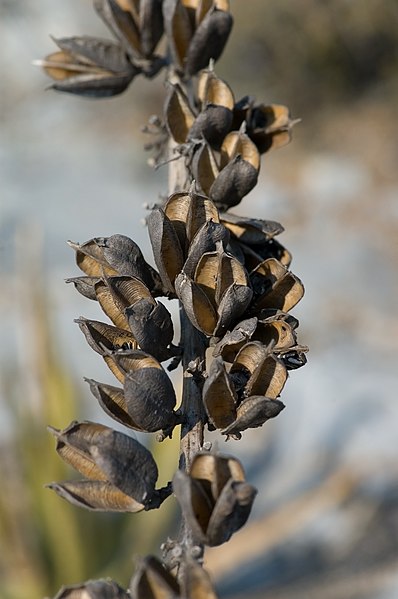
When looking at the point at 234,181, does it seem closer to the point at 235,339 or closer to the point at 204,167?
the point at 204,167

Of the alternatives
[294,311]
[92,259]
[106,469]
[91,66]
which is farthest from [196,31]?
[294,311]

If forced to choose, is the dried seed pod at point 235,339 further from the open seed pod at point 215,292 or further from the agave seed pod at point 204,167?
the agave seed pod at point 204,167

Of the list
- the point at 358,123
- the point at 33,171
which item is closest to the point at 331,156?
the point at 358,123

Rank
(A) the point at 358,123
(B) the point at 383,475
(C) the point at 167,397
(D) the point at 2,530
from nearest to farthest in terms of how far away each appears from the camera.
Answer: (C) the point at 167,397, (D) the point at 2,530, (B) the point at 383,475, (A) the point at 358,123

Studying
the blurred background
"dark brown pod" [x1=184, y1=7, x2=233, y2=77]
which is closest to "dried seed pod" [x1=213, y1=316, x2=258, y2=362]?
"dark brown pod" [x1=184, y1=7, x2=233, y2=77]

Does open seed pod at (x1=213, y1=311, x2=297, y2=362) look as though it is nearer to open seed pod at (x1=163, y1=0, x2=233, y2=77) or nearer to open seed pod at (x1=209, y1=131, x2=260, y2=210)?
open seed pod at (x1=209, y1=131, x2=260, y2=210)

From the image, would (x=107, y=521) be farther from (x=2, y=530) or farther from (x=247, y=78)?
(x=247, y=78)
